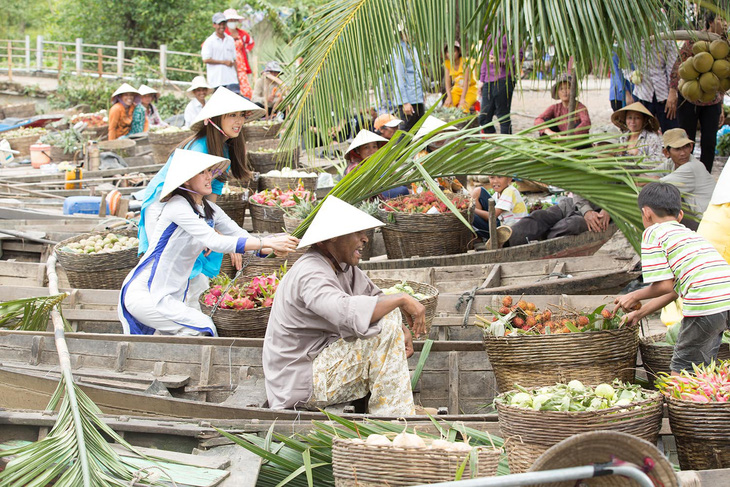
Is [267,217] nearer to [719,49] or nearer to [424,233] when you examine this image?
[424,233]

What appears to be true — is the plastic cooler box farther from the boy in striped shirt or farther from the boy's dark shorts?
the boy's dark shorts

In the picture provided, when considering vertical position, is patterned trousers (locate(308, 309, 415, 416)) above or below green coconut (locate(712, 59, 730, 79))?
below

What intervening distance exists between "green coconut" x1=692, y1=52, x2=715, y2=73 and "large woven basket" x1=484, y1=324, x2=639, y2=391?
227cm

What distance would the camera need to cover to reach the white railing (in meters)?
23.2

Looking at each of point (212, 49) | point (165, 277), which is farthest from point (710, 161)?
point (212, 49)

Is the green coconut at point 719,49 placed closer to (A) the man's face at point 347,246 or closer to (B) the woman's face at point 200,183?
(A) the man's face at point 347,246

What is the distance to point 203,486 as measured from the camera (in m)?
Result: 3.16

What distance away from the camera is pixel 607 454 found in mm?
2551

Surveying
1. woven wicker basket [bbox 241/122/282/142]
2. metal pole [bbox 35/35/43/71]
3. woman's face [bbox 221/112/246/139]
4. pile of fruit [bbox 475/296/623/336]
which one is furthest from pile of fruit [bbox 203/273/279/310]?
metal pole [bbox 35/35/43/71]

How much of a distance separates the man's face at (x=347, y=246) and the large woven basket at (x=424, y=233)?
2755mm

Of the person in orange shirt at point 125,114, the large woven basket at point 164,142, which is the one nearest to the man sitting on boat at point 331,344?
the large woven basket at point 164,142

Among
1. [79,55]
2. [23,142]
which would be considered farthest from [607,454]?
[79,55]

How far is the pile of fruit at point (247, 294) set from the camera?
4.92 m

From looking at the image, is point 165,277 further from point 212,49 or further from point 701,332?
point 212,49
